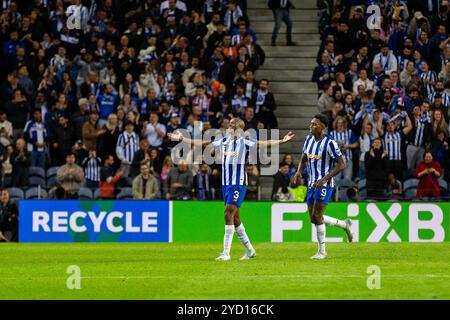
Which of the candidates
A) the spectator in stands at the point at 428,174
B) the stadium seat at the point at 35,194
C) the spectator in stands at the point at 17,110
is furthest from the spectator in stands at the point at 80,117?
the spectator in stands at the point at 428,174

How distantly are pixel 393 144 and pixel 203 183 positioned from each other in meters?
4.95

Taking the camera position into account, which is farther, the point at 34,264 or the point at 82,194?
the point at 82,194

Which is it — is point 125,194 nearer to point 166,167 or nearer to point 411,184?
point 166,167

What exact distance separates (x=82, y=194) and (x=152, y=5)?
8.08m

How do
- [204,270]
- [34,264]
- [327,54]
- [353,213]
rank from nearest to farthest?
[204,270] < [34,264] < [353,213] < [327,54]

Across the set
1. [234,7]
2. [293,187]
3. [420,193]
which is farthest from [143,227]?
[234,7]

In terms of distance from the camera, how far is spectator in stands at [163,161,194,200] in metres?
26.5

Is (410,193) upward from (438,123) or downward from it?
downward

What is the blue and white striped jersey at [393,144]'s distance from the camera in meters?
28.0

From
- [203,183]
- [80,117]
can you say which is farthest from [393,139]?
[80,117]

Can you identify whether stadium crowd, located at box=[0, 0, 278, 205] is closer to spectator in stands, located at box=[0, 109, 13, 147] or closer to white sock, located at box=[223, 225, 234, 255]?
spectator in stands, located at box=[0, 109, 13, 147]

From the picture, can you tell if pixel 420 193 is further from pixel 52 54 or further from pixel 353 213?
pixel 52 54

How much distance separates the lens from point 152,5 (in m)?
32.6

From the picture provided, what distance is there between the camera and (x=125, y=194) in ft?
87.5
